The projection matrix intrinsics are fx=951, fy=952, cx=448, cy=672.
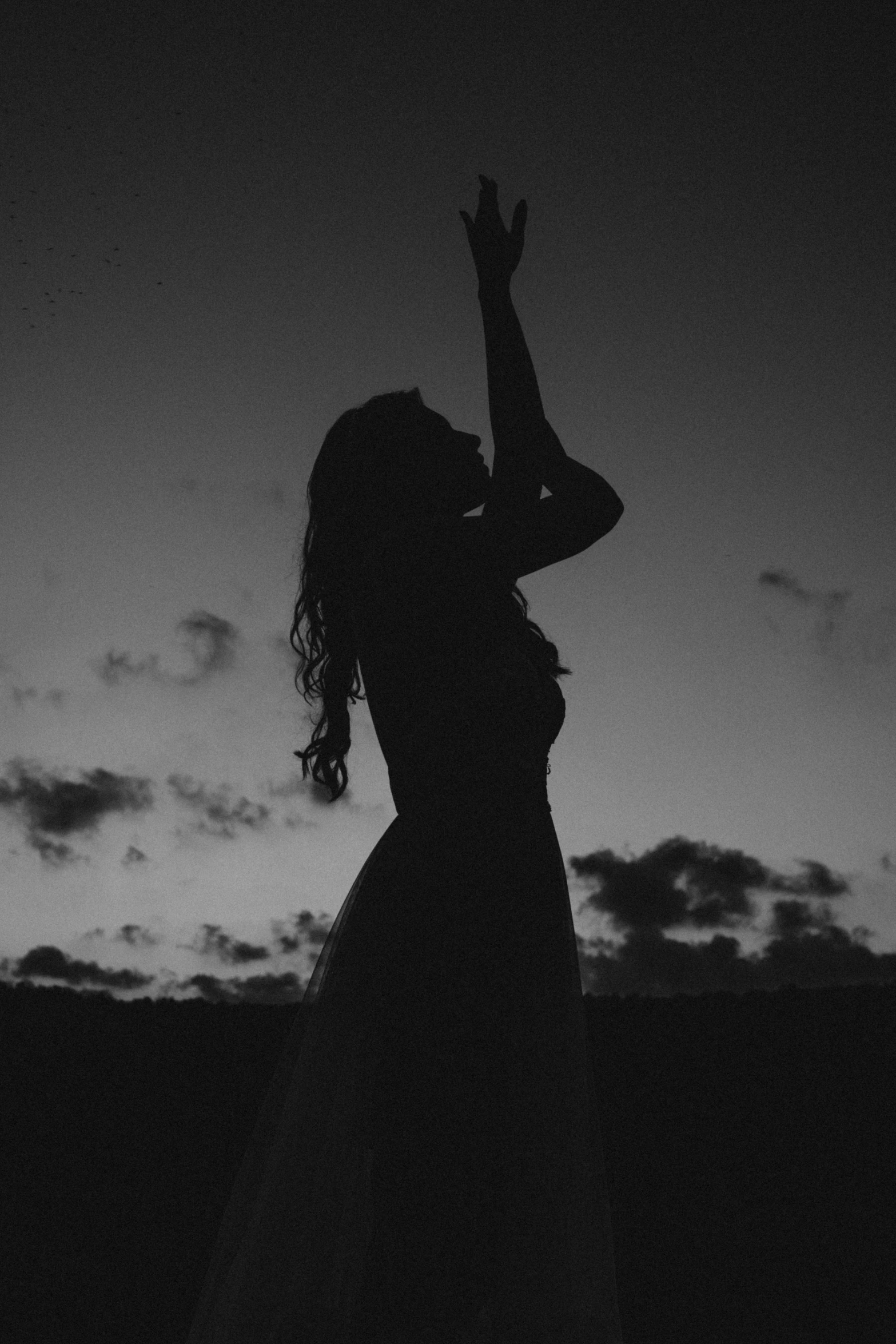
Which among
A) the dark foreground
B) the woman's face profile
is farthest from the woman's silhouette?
the dark foreground

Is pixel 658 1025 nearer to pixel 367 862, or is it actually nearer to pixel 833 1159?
pixel 833 1159

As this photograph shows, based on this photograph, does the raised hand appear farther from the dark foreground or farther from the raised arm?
the dark foreground

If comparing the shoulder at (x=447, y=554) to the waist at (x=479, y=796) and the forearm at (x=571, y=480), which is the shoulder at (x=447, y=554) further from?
the waist at (x=479, y=796)

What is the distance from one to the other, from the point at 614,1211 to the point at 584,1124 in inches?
200

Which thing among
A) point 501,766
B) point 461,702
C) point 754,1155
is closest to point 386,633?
point 461,702

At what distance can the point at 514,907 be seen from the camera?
2182 millimetres

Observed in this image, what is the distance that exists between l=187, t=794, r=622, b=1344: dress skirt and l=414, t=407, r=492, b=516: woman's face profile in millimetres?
850

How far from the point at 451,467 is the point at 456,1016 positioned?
1399 millimetres

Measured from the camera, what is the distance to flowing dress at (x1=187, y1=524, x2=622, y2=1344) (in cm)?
202

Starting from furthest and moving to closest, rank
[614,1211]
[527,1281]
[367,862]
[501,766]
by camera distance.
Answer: [614,1211], [367,862], [501,766], [527,1281]

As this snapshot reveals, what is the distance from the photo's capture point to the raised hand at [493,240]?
2.45 metres

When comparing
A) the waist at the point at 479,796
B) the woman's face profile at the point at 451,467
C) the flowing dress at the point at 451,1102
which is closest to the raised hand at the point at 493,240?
the woman's face profile at the point at 451,467

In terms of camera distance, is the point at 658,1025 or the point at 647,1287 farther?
the point at 658,1025

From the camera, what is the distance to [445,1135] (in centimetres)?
203
